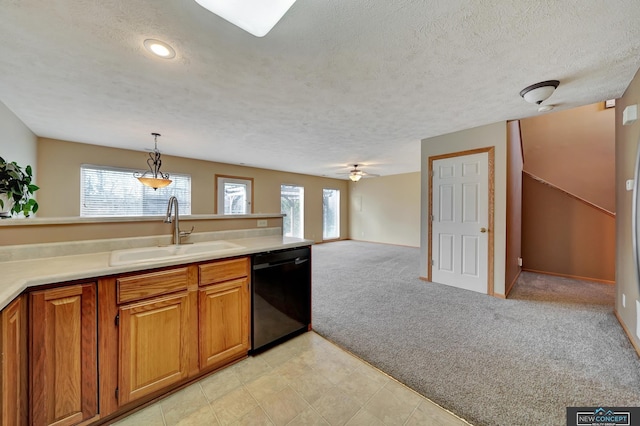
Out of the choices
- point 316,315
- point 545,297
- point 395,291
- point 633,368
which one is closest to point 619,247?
point 545,297

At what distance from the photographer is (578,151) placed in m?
4.85

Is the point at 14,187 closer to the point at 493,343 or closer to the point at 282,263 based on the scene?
the point at 282,263

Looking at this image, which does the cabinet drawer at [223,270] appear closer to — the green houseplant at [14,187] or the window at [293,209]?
the green houseplant at [14,187]

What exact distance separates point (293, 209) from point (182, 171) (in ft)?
10.4

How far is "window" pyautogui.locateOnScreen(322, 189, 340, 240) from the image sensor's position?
8149 mm

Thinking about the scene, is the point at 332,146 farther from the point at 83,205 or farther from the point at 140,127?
the point at 83,205

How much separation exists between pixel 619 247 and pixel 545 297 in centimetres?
105

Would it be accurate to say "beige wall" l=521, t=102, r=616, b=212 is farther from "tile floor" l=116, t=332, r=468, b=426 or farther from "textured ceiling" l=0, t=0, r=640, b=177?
"tile floor" l=116, t=332, r=468, b=426

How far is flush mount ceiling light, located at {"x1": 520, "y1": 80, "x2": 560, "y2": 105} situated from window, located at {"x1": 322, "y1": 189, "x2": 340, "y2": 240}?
6.17 meters

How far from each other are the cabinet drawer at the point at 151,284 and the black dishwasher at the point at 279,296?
0.50m

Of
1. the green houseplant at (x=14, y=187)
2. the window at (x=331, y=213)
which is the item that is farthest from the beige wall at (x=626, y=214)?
the window at (x=331, y=213)

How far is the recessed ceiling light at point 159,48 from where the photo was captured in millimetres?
1565

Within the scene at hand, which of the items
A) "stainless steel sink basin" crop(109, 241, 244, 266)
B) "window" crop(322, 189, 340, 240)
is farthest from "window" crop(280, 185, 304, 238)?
"stainless steel sink basin" crop(109, 241, 244, 266)

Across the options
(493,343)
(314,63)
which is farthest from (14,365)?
(493,343)
